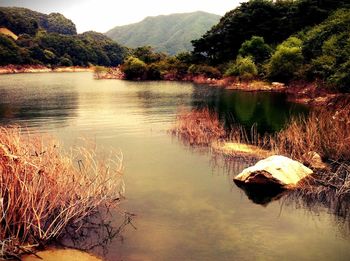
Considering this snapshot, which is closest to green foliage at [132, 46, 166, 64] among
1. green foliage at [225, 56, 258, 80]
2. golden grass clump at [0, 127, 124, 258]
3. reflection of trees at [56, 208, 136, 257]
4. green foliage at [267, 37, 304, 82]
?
green foliage at [225, 56, 258, 80]

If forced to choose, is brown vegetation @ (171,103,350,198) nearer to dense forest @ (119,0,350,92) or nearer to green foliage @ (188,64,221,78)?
dense forest @ (119,0,350,92)

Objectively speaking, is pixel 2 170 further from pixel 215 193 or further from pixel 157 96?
pixel 157 96

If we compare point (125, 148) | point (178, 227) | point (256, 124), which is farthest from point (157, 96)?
point (178, 227)

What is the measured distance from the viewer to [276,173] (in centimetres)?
1730

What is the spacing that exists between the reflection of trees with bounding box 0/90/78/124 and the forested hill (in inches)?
1957

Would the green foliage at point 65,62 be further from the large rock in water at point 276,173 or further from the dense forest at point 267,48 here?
the large rock in water at point 276,173

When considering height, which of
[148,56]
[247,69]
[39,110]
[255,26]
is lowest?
[39,110]

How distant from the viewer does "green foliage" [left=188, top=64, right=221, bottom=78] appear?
3418 inches

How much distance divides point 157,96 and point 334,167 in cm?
3790

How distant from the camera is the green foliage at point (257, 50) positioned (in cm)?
7938

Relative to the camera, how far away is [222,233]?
1310 centimetres

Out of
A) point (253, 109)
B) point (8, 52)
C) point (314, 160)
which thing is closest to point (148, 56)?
point (253, 109)

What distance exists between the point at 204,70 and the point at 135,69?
18631mm

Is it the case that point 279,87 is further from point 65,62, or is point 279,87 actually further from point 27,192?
point 65,62
